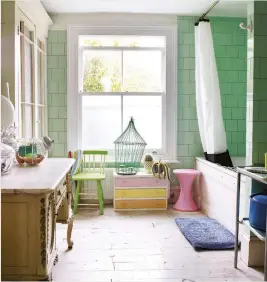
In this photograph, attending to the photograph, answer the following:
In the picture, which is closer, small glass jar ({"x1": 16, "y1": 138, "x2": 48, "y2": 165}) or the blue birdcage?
small glass jar ({"x1": 16, "y1": 138, "x2": 48, "y2": 165})

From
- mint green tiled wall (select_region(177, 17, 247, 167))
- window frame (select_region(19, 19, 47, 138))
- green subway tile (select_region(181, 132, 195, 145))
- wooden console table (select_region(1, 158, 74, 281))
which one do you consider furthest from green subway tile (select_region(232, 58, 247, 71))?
wooden console table (select_region(1, 158, 74, 281))

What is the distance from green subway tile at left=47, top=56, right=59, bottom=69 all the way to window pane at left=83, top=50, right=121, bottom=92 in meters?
0.38

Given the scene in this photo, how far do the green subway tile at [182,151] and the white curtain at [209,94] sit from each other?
1.62ft

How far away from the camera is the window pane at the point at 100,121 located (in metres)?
5.11

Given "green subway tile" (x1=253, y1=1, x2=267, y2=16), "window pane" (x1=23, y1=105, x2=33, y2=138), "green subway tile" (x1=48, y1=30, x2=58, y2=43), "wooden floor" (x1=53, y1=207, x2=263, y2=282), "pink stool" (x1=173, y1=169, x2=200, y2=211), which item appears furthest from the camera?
"green subway tile" (x1=48, y1=30, x2=58, y2=43)

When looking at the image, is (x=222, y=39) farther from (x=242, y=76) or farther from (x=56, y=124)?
(x=56, y=124)

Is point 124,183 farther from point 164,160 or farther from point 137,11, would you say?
point 137,11

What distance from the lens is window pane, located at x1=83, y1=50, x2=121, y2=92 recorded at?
16.6ft

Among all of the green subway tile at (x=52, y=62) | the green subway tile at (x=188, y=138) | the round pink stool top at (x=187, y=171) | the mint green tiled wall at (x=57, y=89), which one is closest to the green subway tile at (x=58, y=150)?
the mint green tiled wall at (x=57, y=89)

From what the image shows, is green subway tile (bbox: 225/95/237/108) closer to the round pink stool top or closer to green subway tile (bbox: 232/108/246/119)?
green subway tile (bbox: 232/108/246/119)

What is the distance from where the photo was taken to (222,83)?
506cm

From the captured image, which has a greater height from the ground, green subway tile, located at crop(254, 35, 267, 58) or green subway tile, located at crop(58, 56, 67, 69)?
green subway tile, located at crop(58, 56, 67, 69)

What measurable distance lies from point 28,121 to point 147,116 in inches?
73.4

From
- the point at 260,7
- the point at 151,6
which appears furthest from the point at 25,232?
the point at 151,6
